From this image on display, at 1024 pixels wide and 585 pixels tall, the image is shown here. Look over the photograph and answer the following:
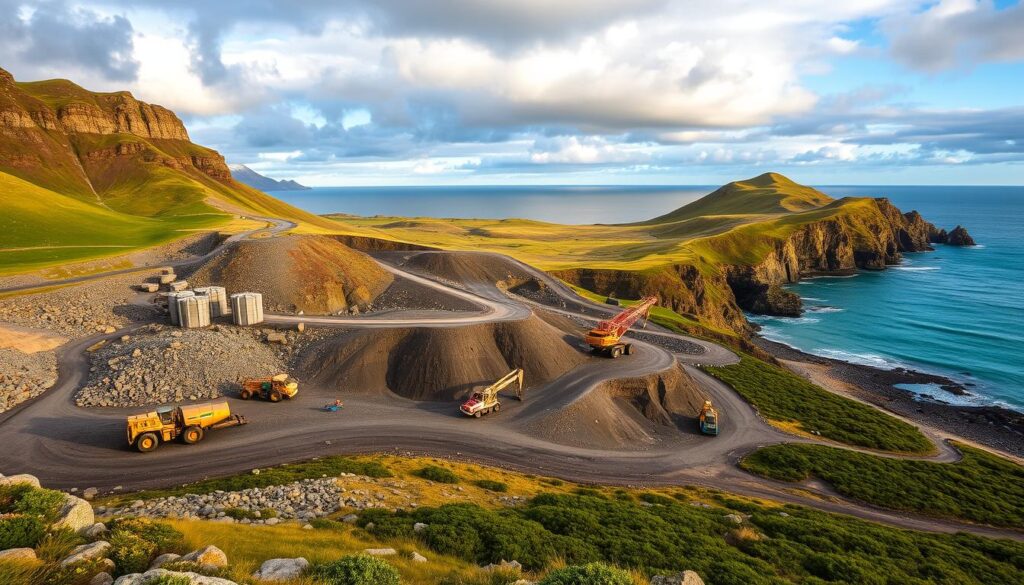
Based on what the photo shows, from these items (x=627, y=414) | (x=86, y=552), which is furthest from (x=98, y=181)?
(x=86, y=552)

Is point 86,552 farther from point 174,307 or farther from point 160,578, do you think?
point 174,307

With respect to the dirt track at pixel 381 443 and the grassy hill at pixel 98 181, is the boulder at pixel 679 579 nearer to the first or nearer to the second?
the dirt track at pixel 381 443

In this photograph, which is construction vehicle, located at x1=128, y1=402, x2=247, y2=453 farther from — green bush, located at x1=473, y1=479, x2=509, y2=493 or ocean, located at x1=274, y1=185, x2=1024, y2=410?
ocean, located at x1=274, y1=185, x2=1024, y2=410

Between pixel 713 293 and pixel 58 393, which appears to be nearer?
pixel 58 393

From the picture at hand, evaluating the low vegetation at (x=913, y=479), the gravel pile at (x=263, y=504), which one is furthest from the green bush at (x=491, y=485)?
the low vegetation at (x=913, y=479)

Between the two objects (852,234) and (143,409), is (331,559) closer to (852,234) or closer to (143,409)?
(143,409)

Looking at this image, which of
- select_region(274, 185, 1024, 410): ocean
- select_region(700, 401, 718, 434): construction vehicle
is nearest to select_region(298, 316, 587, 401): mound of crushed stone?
select_region(700, 401, 718, 434): construction vehicle

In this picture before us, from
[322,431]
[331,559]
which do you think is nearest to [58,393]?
[322,431]
